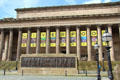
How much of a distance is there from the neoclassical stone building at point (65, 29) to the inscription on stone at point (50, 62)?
21.2m

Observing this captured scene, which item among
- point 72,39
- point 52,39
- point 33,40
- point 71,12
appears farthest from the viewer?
point 71,12

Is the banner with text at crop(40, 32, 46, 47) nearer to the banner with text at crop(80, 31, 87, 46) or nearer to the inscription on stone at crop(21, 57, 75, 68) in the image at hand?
the banner with text at crop(80, 31, 87, 46)

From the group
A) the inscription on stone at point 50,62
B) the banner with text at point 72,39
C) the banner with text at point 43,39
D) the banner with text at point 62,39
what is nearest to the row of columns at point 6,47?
the banner with text at point 43,39

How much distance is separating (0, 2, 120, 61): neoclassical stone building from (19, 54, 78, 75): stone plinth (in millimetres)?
21158

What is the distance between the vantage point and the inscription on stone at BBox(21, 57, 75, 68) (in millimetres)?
20266

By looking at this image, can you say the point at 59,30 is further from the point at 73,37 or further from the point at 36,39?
the point at 36,39

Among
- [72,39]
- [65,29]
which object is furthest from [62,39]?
[65,29]

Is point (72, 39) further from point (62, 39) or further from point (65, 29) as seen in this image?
point (65, 29)

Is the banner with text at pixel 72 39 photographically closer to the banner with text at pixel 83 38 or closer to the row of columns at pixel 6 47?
the banner with text at pixel 83 38

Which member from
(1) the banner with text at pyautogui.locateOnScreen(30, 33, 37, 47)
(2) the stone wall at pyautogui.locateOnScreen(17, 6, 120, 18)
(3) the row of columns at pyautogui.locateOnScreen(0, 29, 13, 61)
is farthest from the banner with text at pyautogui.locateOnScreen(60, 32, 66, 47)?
(3) the row of columns at pyautogui.locateOnScreen(0, 29, 13, 61)

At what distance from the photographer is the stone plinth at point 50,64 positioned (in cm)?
2020

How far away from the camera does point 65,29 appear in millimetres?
45406

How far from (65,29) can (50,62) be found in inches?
1022

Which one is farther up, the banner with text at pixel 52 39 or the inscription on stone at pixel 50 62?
the banner with text at pixel 52 39
